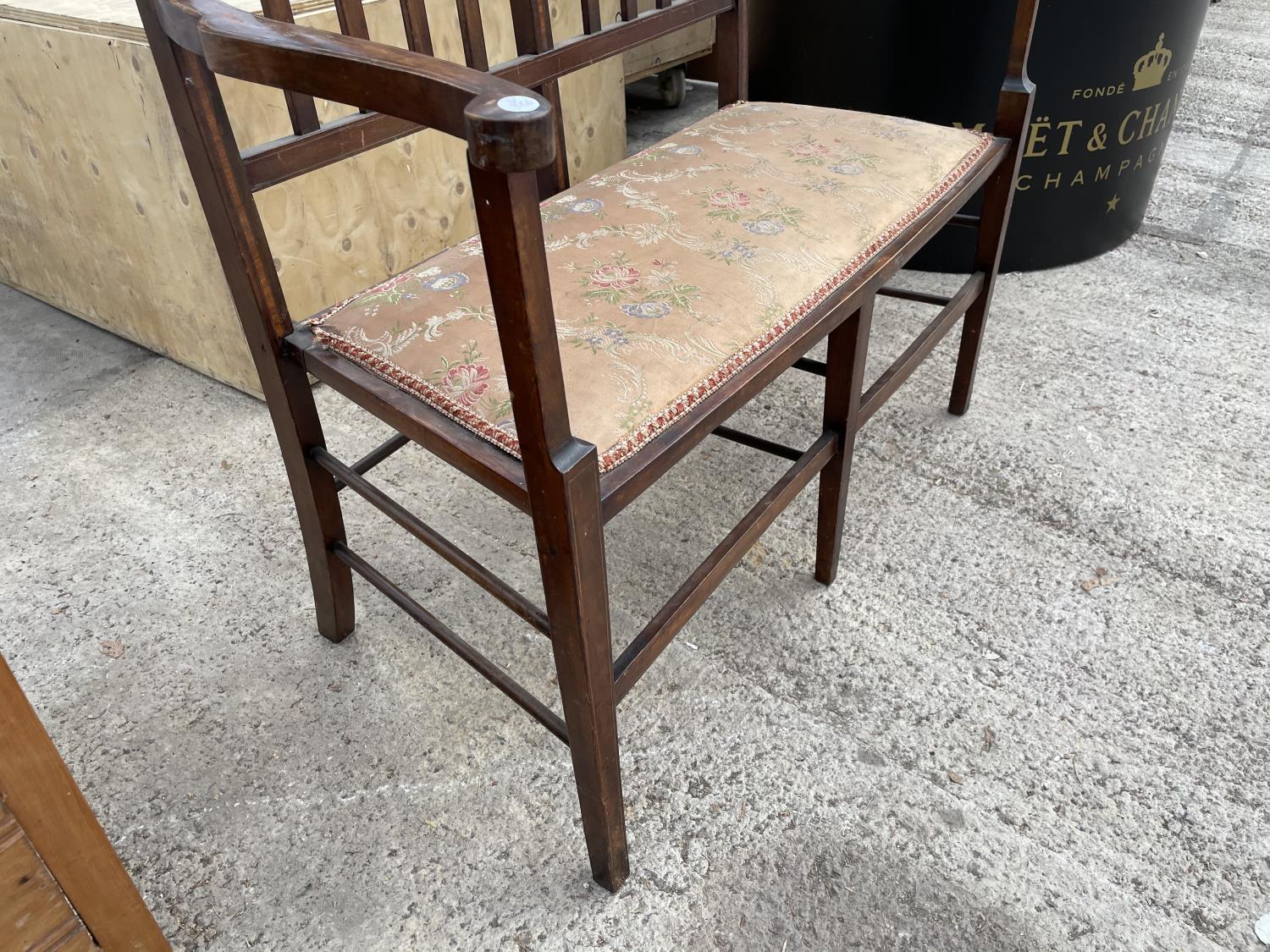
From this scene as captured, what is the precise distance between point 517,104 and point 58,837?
0.71 meters

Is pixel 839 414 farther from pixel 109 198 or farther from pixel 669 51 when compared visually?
pixel 669 51

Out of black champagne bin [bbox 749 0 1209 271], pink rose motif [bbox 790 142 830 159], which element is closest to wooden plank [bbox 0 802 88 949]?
pink rose motif [bbox 790 142 830 159]

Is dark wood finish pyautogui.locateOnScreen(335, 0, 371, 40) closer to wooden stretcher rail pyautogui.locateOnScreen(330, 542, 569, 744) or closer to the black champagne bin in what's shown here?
wooden stretcher rail pyautogui.locateOnScreen(330, 542, 569, 744)

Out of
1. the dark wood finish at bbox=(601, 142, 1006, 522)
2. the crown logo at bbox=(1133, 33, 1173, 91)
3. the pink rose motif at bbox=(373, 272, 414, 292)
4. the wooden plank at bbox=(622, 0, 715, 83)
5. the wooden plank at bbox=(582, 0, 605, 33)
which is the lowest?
the wooden plank at bbox=(622, 0, 715, 83)

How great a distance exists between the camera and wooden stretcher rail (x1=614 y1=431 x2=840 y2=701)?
988 mm

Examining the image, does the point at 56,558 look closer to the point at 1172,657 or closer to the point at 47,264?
the point at 47,264

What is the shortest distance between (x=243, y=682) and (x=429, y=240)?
1092mm

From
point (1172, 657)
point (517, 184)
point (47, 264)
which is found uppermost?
point (517, 184)

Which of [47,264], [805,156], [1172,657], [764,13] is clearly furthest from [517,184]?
[47,264]

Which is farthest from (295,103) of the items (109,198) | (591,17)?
(109,198)

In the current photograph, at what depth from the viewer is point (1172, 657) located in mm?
1323

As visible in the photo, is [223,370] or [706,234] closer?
[706,234]

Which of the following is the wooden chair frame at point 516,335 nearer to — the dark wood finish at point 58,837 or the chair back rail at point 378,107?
the chair back rail at point 378,107

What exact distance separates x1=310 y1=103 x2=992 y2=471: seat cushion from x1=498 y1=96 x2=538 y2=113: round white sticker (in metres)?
0.32
